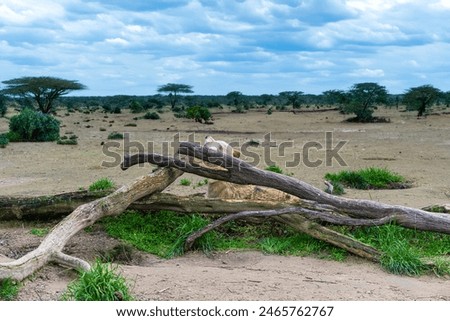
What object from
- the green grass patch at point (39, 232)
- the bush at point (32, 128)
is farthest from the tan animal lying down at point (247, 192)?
the bush at point (32, 128)

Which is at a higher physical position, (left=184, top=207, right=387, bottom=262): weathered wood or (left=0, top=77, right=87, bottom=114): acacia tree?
(left=0, top=77, right=87, bottom=114): acacia tree

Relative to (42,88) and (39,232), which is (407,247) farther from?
(42,88)

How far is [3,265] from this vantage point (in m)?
4.59

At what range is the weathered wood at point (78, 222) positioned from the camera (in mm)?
4777

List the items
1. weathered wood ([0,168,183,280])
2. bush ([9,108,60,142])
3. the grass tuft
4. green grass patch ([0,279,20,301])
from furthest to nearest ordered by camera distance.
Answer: bush ([9,108,60,142])
the grass tuft
weathered wood ([0,168,183,280])
green grass patch ([0,279,20,301])

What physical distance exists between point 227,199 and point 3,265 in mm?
2536

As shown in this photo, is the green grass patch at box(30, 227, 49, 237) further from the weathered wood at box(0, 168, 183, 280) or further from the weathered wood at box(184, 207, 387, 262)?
the weathered wood at box(184, 207, 387, 262)

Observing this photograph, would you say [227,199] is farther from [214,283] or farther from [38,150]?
[38,150]

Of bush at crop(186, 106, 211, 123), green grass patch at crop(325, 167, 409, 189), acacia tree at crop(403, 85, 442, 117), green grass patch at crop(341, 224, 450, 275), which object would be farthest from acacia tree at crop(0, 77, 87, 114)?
green grass patch at crop(341, 224, 450, 275)

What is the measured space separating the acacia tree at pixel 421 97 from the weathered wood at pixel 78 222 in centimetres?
2644

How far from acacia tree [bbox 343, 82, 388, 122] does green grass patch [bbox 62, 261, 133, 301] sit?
2426cm

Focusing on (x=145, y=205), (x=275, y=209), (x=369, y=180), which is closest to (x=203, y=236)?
(x=275, y=209)

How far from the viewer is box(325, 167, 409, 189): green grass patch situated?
965 centimetres

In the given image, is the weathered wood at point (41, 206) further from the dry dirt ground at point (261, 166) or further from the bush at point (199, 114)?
the bush at point (199, 114)
